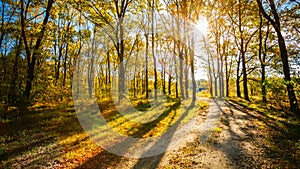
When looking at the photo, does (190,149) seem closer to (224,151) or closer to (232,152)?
(224,151)

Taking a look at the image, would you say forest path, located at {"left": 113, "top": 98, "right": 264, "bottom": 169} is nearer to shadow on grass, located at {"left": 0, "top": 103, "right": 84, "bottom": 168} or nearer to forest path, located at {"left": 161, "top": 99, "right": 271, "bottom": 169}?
forest path, located at {"left": 161, "top": 99, "right": 271, "bottom": 169}

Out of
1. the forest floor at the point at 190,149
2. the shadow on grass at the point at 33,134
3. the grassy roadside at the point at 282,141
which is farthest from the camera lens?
the shadow on grass at the point at 33,134

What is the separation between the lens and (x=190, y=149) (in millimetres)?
6613

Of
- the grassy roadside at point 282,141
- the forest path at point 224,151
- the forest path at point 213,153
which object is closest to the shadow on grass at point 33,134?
the forest path at point 213,153

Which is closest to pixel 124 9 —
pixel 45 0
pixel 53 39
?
pixel 45 0

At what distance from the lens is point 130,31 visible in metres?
29.8

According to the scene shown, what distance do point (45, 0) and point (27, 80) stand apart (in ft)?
25.1

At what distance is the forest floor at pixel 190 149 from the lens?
5.46 meters

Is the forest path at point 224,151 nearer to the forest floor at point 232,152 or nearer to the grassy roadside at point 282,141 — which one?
the forest floor at point 232,152

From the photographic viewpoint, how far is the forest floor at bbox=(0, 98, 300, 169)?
215 inches

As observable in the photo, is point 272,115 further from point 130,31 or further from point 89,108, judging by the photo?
point 130,31

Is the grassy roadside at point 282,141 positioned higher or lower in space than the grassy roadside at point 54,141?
higher

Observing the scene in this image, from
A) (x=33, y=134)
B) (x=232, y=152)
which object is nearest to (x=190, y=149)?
→ (x=232, y=152)

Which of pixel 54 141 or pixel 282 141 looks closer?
pixel 282 141
